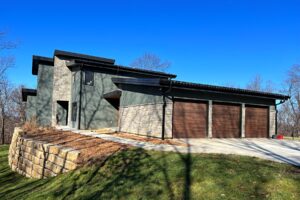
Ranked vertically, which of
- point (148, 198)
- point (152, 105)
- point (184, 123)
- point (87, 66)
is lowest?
point (148, 198)

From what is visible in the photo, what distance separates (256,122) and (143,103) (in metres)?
7.47

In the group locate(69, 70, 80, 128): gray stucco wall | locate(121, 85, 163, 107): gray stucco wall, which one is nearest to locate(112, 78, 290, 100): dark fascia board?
locate(121, 85, 163, 107): gray stucco wall

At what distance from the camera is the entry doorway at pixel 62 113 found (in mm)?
20688

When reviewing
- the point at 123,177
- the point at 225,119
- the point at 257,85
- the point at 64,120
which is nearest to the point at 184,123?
the point at 225,119

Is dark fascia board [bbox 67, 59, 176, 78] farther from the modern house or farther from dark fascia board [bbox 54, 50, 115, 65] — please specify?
dark fascia board [bbox 54, 50, 115, 65]

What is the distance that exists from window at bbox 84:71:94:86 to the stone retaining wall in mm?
5727

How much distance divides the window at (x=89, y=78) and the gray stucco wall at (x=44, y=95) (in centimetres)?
586

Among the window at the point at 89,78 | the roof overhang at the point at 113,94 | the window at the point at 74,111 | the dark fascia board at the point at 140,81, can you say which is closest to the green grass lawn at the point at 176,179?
the dark fascia board at the point at 140,81

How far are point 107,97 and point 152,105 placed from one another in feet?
20.2

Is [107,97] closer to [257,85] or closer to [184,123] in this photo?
[184,123]

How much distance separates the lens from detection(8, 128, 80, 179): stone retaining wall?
8.70 meters

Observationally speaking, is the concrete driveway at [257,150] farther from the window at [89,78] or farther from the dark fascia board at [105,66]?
the dark fascia board at [105,66]

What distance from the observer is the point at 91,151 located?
29.2ft

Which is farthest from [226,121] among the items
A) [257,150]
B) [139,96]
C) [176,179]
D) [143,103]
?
[176,179]
